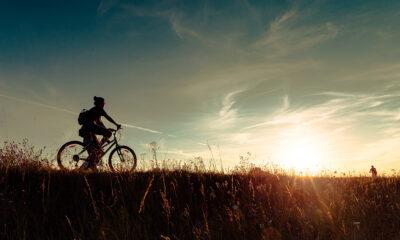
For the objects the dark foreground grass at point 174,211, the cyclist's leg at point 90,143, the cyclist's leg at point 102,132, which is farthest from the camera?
the cyclist's leg at point 102,132

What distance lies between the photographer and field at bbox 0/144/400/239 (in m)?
6.73

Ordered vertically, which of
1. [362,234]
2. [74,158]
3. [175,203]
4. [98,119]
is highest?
[98,119]

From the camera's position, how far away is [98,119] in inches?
609

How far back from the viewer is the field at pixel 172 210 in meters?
6.73

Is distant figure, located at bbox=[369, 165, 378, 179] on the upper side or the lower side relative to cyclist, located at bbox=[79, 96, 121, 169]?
lower

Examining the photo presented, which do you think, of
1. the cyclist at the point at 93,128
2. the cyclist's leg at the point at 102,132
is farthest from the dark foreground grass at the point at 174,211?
the cyclist's leg at the point at 102,132

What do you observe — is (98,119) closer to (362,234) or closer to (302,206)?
(302,206)

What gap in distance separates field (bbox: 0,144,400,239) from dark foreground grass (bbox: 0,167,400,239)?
0.02 metres

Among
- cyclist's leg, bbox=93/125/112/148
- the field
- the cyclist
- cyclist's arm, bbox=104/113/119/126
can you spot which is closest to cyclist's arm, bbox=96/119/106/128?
the cyclist

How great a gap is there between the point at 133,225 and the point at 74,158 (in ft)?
25.9

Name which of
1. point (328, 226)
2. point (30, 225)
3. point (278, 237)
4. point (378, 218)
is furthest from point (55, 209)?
point (378, 218)

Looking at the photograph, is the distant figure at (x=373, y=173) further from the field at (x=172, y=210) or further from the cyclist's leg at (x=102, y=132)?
the cyclist's leg at (x=102, y=132)

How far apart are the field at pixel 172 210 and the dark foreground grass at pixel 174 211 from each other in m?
0.02

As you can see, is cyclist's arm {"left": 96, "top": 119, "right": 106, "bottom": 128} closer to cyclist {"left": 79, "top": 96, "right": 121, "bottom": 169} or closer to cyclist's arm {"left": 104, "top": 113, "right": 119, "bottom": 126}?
cyclist {"left": 79, "top": 96, "right": 121, "bottom": 169}
